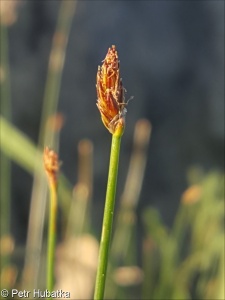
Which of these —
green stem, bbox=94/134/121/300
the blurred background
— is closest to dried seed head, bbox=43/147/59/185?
green stem, bbox=94/134/121/300

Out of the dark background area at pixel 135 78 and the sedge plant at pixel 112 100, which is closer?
the sedge plant at pixel 112 100

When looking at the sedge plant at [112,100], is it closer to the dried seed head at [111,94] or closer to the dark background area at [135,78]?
the dried seed head at [111,94]

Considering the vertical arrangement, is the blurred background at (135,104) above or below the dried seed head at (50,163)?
above

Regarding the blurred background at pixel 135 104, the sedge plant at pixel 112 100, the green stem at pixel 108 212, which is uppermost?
the blurred background at pixel 135 104

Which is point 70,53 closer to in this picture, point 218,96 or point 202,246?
point 218,96

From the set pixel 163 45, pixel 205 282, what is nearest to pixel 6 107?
pixel 163 45

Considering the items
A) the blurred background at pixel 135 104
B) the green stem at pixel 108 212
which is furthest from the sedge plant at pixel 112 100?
the blurred background at pixel 135 104

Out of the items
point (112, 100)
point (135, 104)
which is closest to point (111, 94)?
point (112, 100)

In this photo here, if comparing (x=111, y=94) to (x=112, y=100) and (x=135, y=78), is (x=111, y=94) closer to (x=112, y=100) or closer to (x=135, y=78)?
(x=112, y=100)
